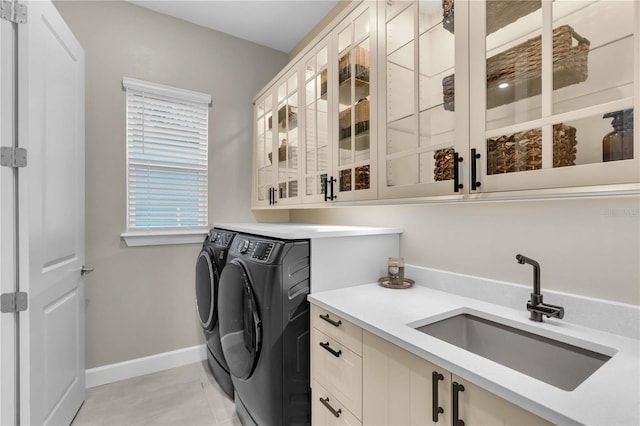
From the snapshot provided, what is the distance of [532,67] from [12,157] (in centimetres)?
206

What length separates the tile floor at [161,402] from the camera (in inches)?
73.7

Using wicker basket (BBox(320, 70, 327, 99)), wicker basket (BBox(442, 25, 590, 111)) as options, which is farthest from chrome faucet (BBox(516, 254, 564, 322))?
wicker basket (BBox(320, 70, 327, 99))

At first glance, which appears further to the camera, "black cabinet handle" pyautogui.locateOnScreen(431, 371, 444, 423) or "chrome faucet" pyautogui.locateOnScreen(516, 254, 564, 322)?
"chrome faucet" pyautogui.locateOnScreen(516, 254, 564, 322)

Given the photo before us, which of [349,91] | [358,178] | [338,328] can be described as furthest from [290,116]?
[338,328]

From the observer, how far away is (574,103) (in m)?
0.82

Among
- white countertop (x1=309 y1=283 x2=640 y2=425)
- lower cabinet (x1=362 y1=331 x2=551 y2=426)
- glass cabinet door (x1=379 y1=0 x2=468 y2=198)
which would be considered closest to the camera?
white countertop (x1=309 y1=283 x2=640 y2=425)

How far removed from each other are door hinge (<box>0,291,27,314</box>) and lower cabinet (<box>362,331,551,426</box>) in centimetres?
150

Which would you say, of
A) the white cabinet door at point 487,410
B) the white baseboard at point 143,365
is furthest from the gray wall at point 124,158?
the white cabinet door at point 487,410

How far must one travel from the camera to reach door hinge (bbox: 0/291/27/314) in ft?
4.21

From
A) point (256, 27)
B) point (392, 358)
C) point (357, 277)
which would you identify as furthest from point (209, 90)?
point (392, 358)

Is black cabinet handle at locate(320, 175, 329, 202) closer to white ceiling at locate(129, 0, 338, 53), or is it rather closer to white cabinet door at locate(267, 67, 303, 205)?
white cabinet door at locate(267, 67, 303, 205)

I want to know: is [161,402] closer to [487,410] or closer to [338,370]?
[338,370]

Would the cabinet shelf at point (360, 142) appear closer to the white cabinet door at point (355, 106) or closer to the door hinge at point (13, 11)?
the white cabinet door at point (355, 106)

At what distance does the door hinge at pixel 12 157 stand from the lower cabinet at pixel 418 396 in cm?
167
